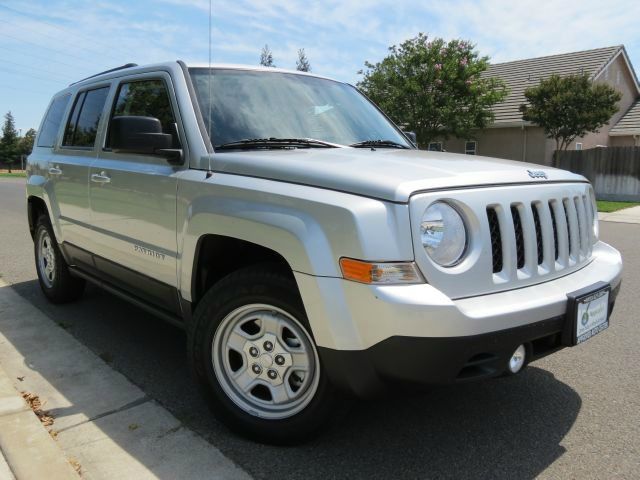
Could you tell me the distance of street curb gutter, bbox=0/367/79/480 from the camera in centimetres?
245

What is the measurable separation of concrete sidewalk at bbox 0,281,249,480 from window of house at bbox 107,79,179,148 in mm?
1503

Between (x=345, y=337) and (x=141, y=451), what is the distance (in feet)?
3.98

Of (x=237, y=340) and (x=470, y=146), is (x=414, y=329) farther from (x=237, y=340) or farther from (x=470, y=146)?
(x=470, y=146)

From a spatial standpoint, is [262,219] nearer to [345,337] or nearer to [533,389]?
[345,337]

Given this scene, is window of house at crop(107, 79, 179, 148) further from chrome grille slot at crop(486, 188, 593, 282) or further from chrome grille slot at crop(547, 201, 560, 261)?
chrome grille slot at crop(547, 201, 560, 261)

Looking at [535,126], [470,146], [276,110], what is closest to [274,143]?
[276,110]

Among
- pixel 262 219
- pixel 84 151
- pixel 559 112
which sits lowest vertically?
pixel 262 219

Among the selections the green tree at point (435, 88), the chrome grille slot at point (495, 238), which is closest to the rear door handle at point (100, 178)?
the chrome grille slot at point (495, 238)

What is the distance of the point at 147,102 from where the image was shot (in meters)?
3.68

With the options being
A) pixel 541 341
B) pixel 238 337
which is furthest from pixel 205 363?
pixel 541 341

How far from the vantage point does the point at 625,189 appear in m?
21.1

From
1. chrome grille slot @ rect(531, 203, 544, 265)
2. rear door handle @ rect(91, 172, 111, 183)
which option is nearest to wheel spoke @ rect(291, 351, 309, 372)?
chrome grille slot @ rect(531, 203, 544, 265)

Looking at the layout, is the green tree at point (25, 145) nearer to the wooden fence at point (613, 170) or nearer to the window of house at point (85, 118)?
the wooden fence at point (613, 170)

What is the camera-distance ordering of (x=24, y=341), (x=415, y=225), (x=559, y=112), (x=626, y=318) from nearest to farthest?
(x=415, y=225) → (x=24, y=341) → (x=626, y=318) → (x=559, y=112)
